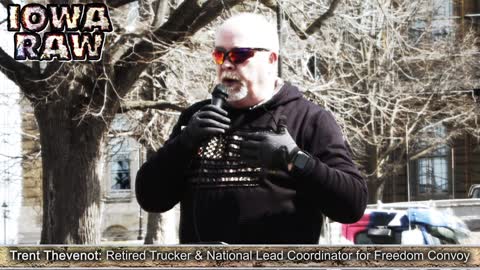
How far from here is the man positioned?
2625 millimetres

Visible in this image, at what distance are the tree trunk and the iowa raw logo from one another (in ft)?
10.1

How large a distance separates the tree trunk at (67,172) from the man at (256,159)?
528 centimetres

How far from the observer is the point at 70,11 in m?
4.60

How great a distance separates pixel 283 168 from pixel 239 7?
631cm

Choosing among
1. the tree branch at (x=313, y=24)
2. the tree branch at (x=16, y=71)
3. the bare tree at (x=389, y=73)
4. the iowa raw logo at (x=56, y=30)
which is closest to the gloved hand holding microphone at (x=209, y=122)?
the iowa raw logo at (x=56, y=30)

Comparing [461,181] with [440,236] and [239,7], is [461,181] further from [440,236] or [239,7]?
[440,236]

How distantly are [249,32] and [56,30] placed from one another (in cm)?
201

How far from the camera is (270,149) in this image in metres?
2.59

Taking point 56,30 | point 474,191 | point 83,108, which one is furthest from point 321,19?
point 56,30

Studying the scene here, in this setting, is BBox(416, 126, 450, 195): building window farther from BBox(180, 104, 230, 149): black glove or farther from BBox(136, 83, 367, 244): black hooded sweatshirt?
BBox(180, 104, 230, 149): black glove

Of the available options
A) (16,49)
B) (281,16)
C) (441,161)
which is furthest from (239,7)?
(441,161)

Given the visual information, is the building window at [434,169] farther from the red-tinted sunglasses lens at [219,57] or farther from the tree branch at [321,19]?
the red-tinted sunglasses lens at [219,57]

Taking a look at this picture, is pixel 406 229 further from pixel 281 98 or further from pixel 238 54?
pixel 238 54

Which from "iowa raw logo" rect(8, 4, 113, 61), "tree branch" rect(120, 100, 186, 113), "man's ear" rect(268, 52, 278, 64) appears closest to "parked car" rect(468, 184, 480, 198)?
"tree branch" rect(120, 100, 186, 113)
